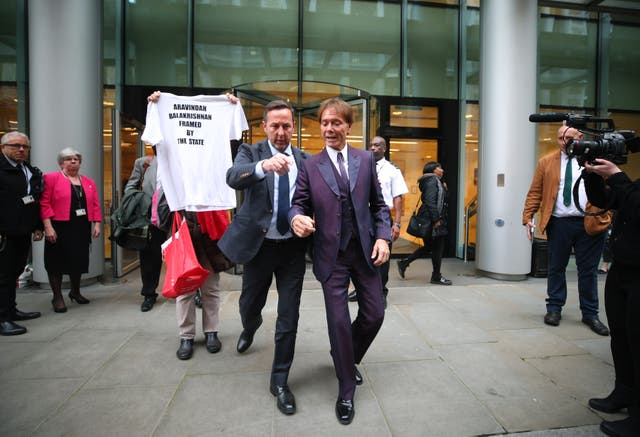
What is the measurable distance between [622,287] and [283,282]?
217 cm

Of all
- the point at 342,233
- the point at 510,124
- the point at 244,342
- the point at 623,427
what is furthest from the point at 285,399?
the point at 510,124

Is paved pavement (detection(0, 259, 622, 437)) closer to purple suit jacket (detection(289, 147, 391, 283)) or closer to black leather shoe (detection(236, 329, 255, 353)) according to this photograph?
black leather shoe (detection(236, 329, 255, 353))

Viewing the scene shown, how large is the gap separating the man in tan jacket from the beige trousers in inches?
132

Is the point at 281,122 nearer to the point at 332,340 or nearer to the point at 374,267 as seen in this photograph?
the point at 374,267

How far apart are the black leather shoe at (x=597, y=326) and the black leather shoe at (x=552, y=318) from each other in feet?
0.86

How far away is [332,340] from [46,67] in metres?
5.73

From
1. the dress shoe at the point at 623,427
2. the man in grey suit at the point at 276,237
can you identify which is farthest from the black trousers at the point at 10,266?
the dress shoe at the point at 623,427

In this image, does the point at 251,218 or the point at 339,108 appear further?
the point at 251,218

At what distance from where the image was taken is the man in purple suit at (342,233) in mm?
2508

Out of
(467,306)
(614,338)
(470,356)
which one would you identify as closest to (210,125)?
(470,356)

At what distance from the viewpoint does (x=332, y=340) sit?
2.57m

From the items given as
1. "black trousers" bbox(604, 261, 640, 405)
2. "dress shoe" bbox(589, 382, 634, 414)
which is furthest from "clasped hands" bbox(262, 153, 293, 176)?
"dress shoe" bbox(589, 382, 634, 414)

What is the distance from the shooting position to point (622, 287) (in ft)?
8.42

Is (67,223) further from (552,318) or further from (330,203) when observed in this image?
(552,318)
